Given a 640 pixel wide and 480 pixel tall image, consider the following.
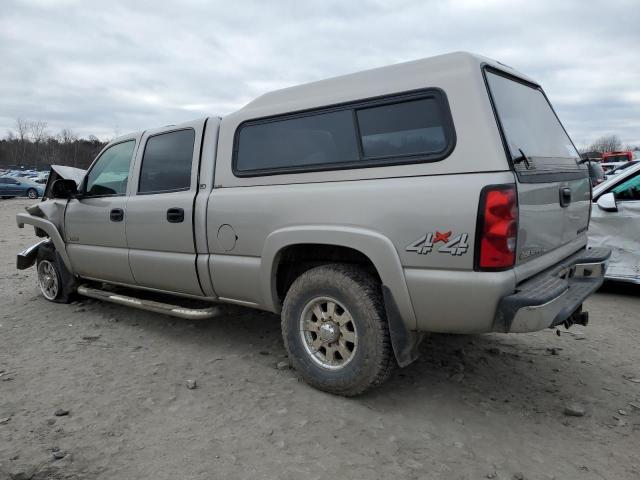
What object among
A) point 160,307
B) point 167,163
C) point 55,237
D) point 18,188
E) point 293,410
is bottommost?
point 293,410

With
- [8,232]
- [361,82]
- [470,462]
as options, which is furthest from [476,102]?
[8,232]

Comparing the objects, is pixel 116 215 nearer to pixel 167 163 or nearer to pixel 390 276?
pixel 167 163

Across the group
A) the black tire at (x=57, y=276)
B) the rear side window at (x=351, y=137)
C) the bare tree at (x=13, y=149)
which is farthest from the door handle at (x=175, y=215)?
the bare tree at (x=13, y=149)

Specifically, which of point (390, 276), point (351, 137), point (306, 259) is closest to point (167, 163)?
point (306, 259)

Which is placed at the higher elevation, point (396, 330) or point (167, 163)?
point (167, 163)

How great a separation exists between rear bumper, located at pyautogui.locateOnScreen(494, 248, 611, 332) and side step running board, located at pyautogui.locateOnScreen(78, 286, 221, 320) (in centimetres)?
229

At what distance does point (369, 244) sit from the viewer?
2963 millimetres

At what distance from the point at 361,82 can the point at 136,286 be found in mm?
2902

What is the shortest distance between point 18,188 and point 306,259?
32.6 metres

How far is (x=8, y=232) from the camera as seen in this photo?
13.4 m

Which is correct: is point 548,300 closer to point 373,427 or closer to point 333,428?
point 373,427

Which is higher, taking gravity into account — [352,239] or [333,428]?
[352,239]

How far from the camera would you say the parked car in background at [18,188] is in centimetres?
3003

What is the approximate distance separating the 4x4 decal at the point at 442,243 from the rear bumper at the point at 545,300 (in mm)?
353
